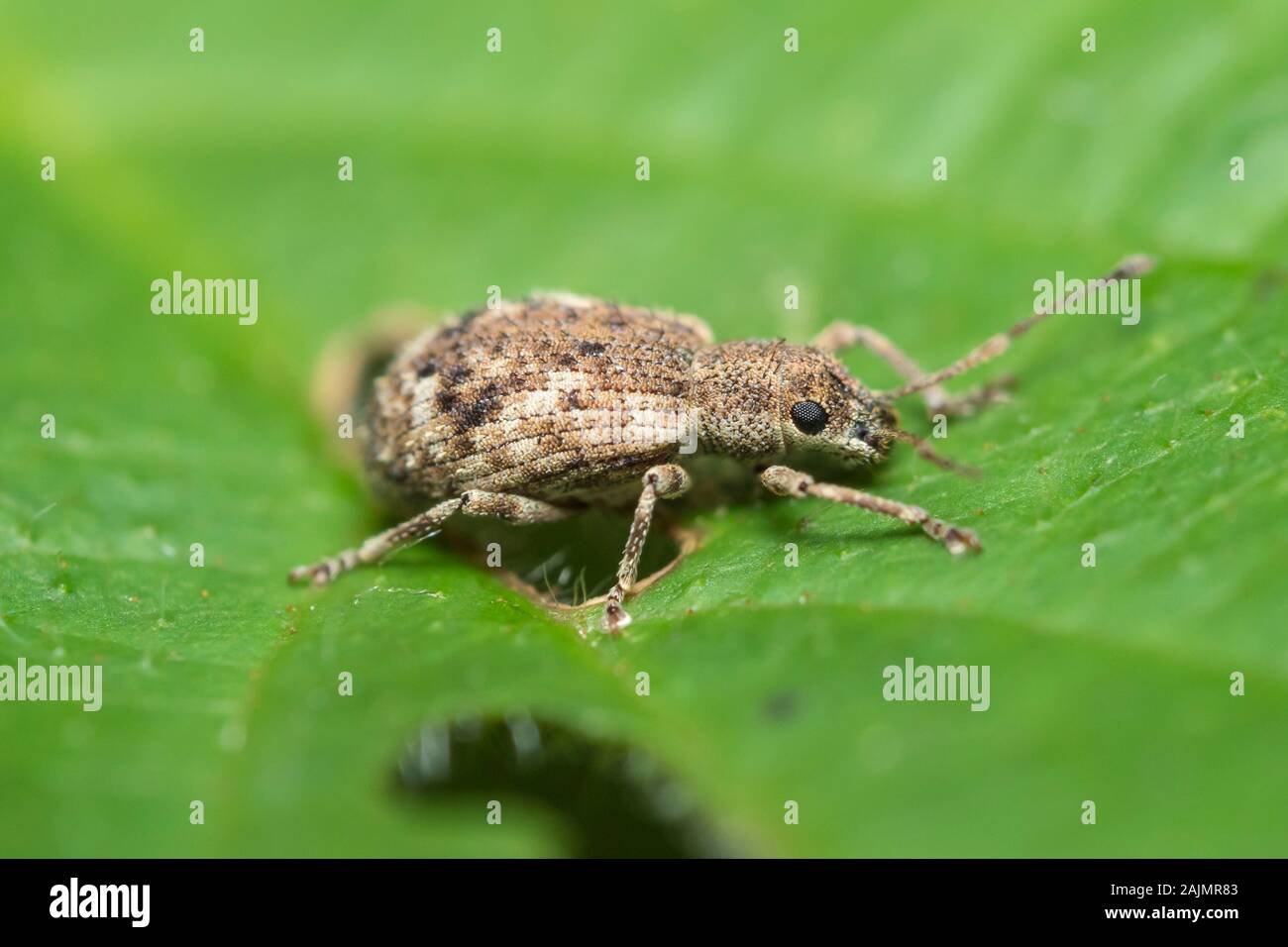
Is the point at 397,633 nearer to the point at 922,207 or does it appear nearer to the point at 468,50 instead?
the point at 922,207

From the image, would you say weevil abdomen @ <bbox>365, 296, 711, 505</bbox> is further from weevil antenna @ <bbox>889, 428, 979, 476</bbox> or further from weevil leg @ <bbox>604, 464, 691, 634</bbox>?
weevil antenna @ <bbox>889, 428, 979, 476</bbox>

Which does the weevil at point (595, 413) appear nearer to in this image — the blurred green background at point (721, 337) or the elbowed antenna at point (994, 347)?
the elbowed antenna at point (994, 347)

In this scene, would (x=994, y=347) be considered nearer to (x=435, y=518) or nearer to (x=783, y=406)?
(x=783, y=406)

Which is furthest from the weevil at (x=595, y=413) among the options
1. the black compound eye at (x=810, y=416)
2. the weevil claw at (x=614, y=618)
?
the weevil claw at (x=614, y=618)

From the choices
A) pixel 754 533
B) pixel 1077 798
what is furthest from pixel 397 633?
pixel 1077 798

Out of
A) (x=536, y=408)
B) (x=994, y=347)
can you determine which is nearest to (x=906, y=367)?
(x=994, y=347)

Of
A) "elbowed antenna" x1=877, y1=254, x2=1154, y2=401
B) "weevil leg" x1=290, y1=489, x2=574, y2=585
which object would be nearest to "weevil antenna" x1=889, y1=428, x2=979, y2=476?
"elbowed antenna" x1=877, y1=254, x2=1154, y2=401
